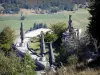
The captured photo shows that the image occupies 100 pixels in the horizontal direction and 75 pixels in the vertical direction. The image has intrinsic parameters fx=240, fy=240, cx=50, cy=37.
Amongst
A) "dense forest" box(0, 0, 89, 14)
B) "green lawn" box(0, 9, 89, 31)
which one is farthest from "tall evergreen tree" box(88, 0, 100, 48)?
"dense forest" box(0, 0, 89, 14)

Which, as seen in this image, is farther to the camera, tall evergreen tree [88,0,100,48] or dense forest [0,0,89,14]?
dense forest [0,0,89,14]

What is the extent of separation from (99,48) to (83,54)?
1046 mm

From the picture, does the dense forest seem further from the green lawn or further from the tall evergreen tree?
the tall evergreen tree

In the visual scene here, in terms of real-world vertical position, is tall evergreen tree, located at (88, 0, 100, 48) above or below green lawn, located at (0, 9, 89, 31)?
above

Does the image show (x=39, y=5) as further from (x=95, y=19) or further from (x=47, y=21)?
(x=95, y=19)

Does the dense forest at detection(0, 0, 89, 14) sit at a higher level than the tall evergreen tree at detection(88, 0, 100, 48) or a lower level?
lower

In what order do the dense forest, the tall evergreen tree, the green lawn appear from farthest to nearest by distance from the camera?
the dense forest < the green lawn < the tall evergreen tree

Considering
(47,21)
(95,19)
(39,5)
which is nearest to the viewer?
(95,19)

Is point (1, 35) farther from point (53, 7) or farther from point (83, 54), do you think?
point (53, 7)

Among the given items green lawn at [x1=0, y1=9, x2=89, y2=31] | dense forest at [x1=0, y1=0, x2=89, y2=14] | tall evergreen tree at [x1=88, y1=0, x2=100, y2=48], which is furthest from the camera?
dense forest at [x1=0, y1=0, x2=89, y2=14]

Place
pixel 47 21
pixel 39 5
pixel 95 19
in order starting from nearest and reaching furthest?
1. pixel 95 19
2. pixel 47 21
3. pixel 39 5

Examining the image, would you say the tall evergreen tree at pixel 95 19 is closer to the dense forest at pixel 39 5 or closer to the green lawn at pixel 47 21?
the green lawn at pixel 47 21

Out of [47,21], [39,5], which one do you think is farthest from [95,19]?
[39,5]

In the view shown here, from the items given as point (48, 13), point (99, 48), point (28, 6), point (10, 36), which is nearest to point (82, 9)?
point (48, 13)
